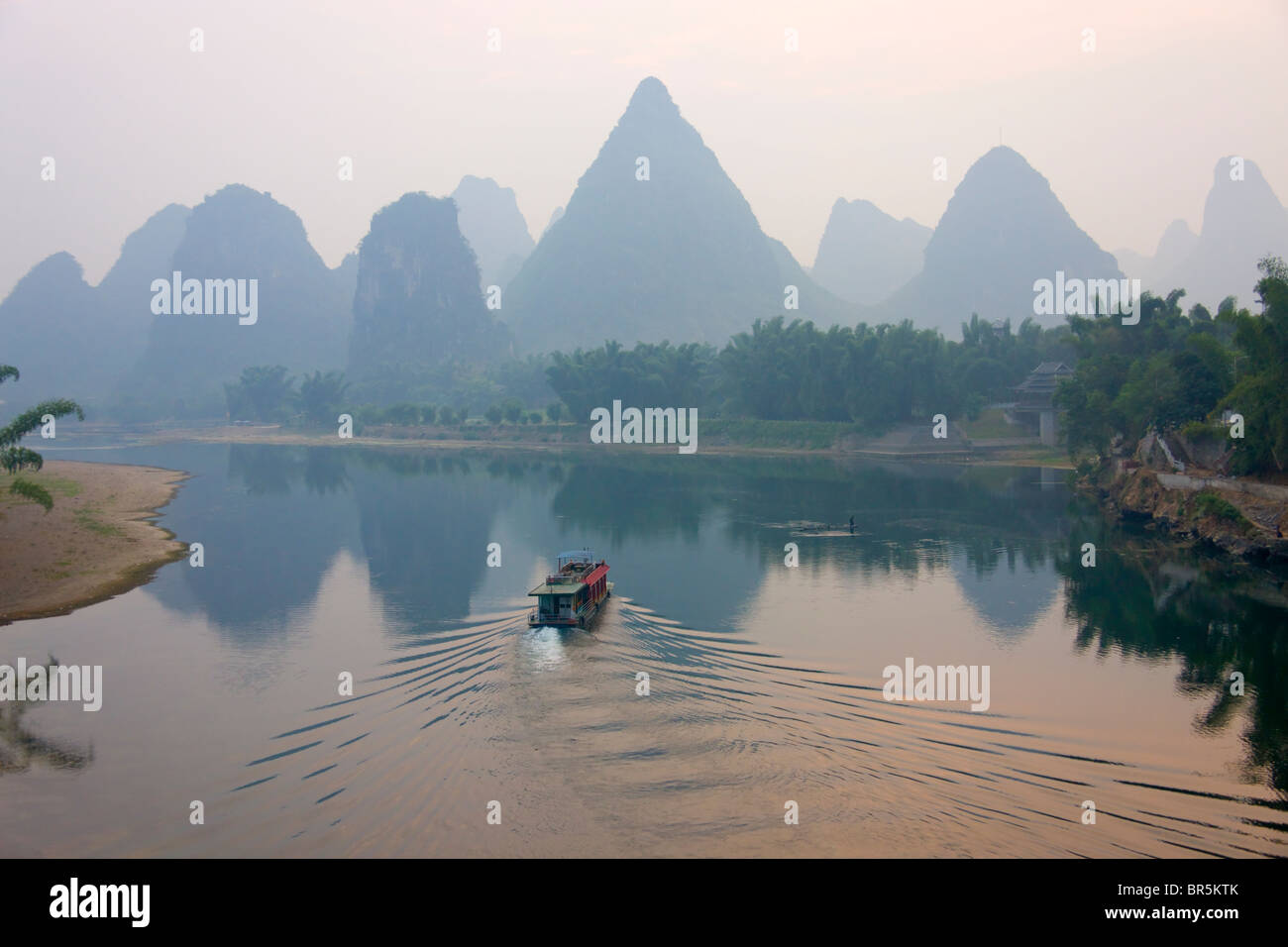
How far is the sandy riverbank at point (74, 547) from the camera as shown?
1211 inches

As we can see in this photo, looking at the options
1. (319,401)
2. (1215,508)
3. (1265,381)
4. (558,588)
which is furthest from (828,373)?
(319,401)

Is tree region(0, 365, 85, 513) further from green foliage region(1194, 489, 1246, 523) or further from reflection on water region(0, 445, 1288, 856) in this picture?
green foliage region(1194, 489, 1246, 523)

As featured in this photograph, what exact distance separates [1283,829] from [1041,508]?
38783mm

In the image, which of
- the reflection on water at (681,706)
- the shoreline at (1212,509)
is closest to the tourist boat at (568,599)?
the reflection on water at (681,706)

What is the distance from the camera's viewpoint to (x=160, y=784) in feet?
54.1

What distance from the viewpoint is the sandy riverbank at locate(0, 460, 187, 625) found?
3075 centimetres

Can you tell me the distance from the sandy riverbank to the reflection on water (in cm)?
167

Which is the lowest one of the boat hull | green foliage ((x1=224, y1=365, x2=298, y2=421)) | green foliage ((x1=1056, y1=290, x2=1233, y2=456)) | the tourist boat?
the boat hull

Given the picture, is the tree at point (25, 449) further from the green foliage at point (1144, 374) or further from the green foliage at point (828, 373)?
the green foliage at point (828, 373)

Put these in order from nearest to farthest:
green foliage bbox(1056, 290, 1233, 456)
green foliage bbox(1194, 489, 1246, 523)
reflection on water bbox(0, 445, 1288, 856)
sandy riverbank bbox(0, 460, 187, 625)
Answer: reflection on water bbox(0, 445, 1288, 856), sandy riverbank bbox(0, 460, 187, 625), green foliage bbox(1194, 489, 1246, 523), green foliage bbox(1056, 290, 1233, 456)

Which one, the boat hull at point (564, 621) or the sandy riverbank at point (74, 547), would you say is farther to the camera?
the sandy riverbank at point (74, 547)

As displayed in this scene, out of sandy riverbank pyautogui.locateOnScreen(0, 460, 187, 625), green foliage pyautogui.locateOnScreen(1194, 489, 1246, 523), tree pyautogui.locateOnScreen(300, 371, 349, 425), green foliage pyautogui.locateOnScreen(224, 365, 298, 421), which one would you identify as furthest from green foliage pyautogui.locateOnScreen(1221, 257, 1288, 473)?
green foliage pyautogui.locateOnScreen(224, 365, 298, 421)

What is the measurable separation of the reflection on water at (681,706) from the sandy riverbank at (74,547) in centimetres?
167
